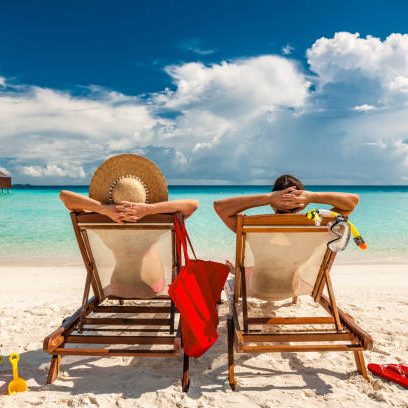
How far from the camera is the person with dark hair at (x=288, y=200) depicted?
2770 millimetres

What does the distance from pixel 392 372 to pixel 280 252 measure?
1170mm

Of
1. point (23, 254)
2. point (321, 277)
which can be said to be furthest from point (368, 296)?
point (23, 254)

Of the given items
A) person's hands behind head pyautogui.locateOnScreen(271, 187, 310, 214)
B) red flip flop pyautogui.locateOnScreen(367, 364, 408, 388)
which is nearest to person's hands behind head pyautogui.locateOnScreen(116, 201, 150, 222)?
person's hands behind head pyautogui.locateOnScreen(271, 187, 310, 214)

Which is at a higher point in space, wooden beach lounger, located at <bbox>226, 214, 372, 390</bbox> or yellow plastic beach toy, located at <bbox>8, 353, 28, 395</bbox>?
wooden beach lounger, located at <bbox>226, 214, 372, 390</bbox>

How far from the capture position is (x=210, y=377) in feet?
9.44

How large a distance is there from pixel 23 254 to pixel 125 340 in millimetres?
8038

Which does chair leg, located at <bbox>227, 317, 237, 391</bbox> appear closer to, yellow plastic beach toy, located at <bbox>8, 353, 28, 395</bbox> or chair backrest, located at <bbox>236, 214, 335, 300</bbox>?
chair backrest, located at <bbox>236, 214, 335, 300</bbox>

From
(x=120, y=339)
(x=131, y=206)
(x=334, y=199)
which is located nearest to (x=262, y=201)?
(x=334, y=199)

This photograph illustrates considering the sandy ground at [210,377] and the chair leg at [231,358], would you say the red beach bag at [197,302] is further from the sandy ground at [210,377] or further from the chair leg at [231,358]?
the sandy ground at [210,377]

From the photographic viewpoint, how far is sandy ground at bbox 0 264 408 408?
2.54 m

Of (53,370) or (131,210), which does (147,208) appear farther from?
(53,370)

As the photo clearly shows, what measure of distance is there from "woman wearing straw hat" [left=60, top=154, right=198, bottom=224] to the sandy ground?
118cm

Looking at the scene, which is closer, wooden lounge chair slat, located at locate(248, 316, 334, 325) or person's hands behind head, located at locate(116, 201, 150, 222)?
person's hands behind head, located at locate(116, 201, 150, 222)

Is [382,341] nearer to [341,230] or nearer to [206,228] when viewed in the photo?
[341,230]
